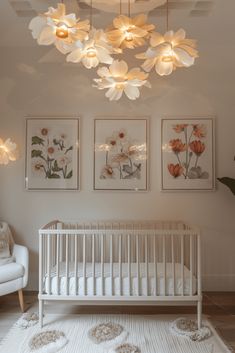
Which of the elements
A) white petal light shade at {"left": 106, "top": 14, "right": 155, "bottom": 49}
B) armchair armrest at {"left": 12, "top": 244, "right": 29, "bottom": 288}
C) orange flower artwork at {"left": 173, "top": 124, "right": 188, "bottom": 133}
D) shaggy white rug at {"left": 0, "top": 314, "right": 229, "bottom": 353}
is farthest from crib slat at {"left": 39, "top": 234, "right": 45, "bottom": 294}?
Result: orange flower artwork at {"left": 173, "top": 124, "right": 188, "bottom": 133}

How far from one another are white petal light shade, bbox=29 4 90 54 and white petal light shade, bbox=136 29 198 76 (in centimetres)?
40

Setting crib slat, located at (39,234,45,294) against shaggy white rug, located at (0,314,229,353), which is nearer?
shaggy white rug, located at (0,314,229,353)

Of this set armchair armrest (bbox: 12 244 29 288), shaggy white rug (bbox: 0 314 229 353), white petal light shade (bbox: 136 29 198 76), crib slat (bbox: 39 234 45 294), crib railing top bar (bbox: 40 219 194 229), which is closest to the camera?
white petal light shade (bbox: 136 29 198 76)

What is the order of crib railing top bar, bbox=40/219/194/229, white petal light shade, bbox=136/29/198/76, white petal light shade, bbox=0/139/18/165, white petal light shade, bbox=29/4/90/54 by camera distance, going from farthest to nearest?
crib railing top bar, bbox=40/219/194/229, white petal light shade, bbox=0/139/18/165, white petal light shade, bbox=136/29/198/76, white petal light shade, bbox=29/4/90/54

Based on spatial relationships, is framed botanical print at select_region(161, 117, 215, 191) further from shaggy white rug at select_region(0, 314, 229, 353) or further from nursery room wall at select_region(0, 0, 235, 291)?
shaggy white rug at select_region(0, 314, 229, 353)

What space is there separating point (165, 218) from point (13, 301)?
180 centimetres

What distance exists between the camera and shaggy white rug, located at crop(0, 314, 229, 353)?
2047mm

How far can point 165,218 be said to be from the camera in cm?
328

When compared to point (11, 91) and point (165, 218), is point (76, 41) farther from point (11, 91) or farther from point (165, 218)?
point (165, 218)

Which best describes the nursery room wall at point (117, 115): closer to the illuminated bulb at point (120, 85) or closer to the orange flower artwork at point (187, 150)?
the orange flower artwork at point (187, 150)

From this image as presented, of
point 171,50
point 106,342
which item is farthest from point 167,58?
point 106,342

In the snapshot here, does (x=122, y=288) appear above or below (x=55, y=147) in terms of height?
below

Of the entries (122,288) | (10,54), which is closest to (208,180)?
(122,288)

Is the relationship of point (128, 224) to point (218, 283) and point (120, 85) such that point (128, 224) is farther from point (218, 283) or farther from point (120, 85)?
point (120, 85)
